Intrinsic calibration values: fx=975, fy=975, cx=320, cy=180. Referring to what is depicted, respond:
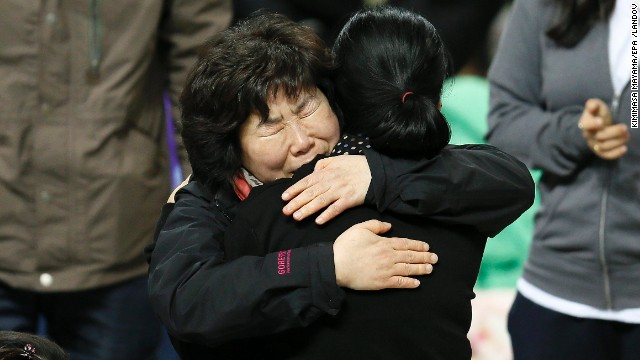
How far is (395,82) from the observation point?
1594mm

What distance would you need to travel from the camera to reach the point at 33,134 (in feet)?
8.32

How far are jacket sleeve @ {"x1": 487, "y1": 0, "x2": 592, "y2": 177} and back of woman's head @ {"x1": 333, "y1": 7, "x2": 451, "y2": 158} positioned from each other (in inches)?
34.6

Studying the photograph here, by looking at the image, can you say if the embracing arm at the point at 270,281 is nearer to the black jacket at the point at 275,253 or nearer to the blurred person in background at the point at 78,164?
the black jacket at the point at 275,253

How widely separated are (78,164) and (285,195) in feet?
3.75

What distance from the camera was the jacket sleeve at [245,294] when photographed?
1.50 meters

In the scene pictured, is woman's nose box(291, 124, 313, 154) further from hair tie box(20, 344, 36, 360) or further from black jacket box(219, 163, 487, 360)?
hair tie box(20, 344, 36, 360)

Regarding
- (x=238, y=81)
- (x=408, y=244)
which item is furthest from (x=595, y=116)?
(x=238, y=81)

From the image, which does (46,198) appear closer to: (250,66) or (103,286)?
(103,286)

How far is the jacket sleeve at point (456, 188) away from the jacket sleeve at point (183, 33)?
1150 mm

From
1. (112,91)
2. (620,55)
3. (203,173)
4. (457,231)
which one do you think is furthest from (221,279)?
(620,55)

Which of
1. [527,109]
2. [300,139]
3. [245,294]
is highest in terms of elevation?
[300,139]

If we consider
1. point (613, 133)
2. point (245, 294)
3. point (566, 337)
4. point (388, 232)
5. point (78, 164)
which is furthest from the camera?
point (78, 164)

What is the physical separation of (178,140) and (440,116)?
1344 millimetres

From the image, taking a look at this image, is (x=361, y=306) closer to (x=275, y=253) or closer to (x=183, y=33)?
(x=275, y=253)
